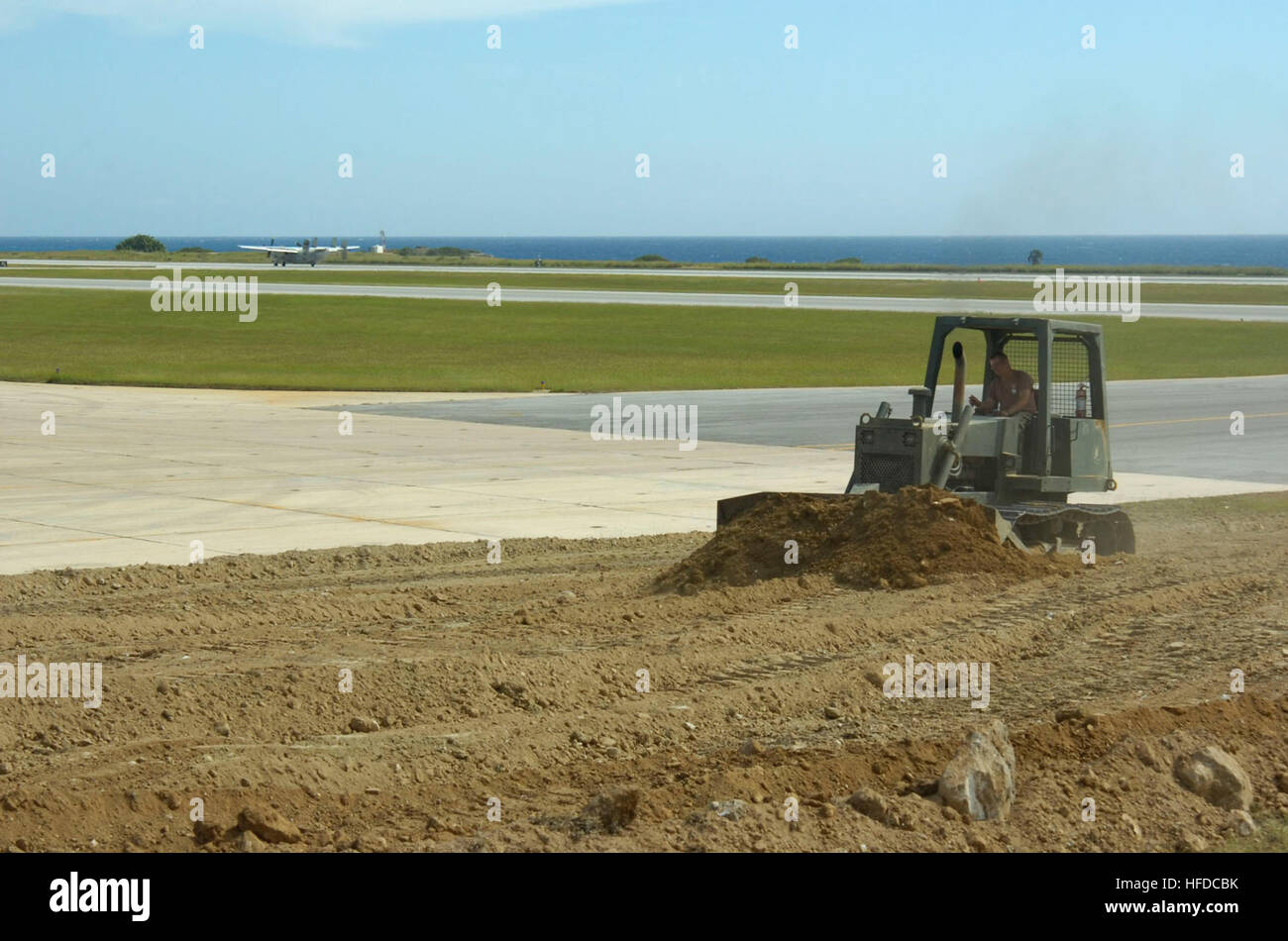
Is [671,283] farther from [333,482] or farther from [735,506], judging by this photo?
[735,506]

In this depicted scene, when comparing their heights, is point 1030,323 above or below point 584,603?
above

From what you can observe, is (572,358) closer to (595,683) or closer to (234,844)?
(595,683)

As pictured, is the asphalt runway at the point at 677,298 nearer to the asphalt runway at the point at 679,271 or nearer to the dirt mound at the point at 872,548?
the asphalt runway at the point at 679,271

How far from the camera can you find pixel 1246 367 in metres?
46.0

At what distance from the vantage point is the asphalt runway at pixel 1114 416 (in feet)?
82.1

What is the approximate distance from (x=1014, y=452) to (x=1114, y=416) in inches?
762

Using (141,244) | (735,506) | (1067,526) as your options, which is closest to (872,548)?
(735,506)

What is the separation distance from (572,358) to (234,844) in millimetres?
39511

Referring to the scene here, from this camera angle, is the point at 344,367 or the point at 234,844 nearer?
the point at 234,844

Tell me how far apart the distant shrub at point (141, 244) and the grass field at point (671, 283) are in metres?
61.8

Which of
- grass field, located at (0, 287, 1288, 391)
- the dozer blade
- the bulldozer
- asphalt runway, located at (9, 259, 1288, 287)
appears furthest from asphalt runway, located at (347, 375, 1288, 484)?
asphalt runway, located at (9, 259, 1288, 287)

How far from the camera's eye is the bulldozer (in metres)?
13.5

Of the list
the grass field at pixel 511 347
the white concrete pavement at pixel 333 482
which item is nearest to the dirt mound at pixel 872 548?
the white concrete pavement at pixel 333 482
